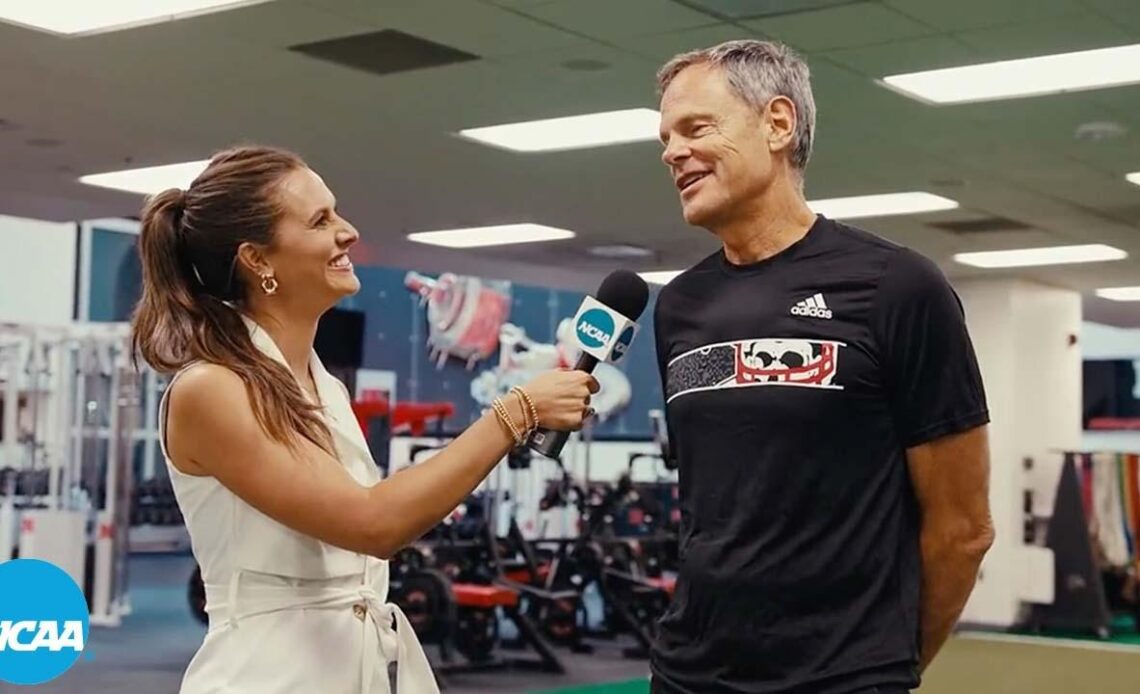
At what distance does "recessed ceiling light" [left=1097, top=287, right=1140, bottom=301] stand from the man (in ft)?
40.8

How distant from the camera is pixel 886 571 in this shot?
5.99 feet

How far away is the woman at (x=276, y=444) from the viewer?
6.21 feet

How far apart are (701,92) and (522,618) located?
7.50m

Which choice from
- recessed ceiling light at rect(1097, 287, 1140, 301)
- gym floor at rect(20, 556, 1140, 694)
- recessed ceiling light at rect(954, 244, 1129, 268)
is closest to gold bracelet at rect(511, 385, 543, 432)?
gym floor at rect(20, 556, 1140, 694)

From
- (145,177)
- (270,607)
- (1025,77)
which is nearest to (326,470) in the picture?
(270,607)

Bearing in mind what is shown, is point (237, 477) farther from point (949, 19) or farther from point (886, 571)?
point (949, 19)

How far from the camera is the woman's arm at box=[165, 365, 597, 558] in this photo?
1.87 metres

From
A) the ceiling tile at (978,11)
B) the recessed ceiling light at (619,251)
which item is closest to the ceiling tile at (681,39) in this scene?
the ceiling tile at (978,11)

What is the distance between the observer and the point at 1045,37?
5543 millimetres

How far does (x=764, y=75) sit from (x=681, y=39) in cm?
382

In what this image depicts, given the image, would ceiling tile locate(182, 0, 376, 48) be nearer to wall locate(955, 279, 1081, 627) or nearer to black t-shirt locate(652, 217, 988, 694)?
black t-shirt locate(652, 217, 988, 694)

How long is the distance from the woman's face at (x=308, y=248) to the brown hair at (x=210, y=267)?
0.06 ft

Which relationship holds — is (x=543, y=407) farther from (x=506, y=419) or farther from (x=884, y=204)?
(x=884, y=204)

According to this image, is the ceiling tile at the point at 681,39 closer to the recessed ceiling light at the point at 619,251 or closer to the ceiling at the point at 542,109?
the ceiling at the point at 542,109
